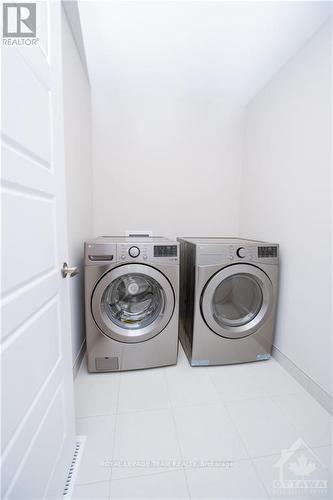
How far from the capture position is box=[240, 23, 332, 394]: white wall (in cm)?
128

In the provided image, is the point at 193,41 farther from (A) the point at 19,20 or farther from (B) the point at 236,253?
(B) the point at 236,253

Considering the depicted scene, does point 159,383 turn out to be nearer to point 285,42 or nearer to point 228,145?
point 228,145

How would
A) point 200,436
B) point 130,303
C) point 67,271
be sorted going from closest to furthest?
point 67,271 < point 200,436 < point 130,303

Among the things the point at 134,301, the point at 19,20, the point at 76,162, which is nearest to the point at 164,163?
the point at 76,162

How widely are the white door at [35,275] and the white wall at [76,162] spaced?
59 cm

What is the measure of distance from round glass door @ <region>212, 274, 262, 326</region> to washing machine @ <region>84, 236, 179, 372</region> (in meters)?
0.36

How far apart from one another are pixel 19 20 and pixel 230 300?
5.88 ft

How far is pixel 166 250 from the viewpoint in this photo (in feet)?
4.79

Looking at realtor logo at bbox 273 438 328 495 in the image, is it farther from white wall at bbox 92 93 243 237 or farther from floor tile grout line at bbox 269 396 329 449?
white wall at bbox 92 93 243 237

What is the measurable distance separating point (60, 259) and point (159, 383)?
1134 millimetres

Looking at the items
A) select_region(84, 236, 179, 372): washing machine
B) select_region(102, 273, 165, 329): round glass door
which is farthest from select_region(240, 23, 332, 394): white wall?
select_region(102, 273, 165, 329): round glass door

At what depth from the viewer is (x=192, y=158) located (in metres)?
2.17

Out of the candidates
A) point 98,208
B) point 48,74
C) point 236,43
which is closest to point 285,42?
point 236,43

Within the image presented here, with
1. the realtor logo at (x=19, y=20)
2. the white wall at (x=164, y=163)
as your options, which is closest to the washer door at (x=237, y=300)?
the white wall at (x=164, y=163)
